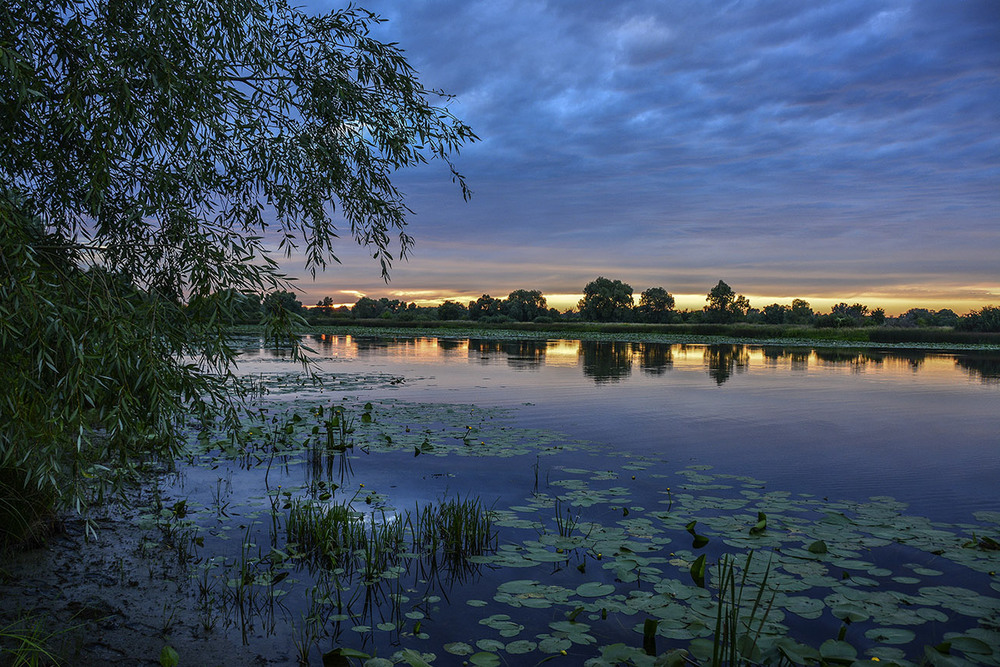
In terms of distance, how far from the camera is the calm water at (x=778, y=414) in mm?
11570

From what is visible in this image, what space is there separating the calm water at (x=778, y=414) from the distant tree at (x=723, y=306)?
9245 centimetres

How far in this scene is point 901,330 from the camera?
76000 mm

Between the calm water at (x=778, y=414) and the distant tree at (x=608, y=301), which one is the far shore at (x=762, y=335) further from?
the calm water at (x=778, y=414)

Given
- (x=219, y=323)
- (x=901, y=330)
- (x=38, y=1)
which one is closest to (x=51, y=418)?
(x=219, y=323)

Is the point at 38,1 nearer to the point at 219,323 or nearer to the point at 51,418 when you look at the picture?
the point at 219,323

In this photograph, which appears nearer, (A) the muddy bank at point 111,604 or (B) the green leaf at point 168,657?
(B) the green leaf at point 168,657

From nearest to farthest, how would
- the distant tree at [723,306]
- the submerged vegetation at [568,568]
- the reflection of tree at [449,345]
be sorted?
the submerged vegetation at [568,568], the reflection of tree at [449,345], the distant tree at [723,306]

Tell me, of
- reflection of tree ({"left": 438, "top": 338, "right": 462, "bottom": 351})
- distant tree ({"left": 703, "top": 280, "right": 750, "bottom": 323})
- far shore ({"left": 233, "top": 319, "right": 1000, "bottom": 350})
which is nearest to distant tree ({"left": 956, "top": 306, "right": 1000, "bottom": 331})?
far shore ({"left": 233, "top": 319, "right": 1000, "bottom": 350})

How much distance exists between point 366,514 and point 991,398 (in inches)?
1064

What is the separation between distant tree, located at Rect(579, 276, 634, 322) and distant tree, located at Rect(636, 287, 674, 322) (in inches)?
115

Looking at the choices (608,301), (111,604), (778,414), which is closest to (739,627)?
(111,604)

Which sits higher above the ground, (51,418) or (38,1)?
(38,1)

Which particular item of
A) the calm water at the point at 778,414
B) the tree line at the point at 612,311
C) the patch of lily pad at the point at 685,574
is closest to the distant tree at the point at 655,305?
the tree line at the point at 612,311

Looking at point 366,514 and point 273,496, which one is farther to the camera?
point 273,496
